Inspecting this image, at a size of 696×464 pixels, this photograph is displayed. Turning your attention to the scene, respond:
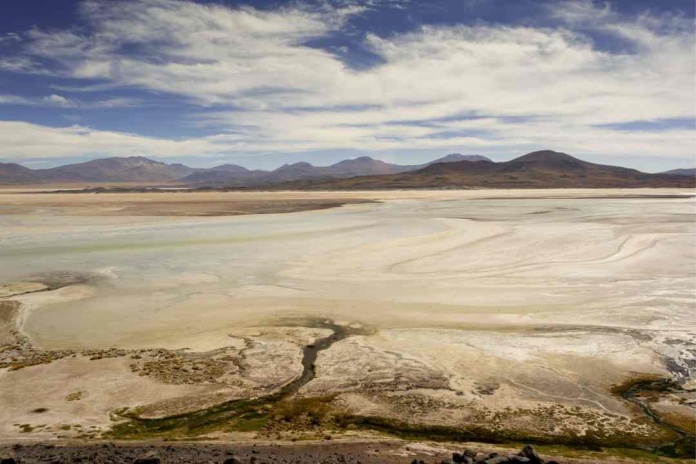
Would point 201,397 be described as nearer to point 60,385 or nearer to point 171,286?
point 60,385

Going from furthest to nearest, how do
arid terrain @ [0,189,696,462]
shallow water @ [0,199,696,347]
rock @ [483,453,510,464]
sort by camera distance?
shallow water @ [0,199,696,347]
arid terrain @ [0,189,696,462]
rock @ [483,453,510,464]

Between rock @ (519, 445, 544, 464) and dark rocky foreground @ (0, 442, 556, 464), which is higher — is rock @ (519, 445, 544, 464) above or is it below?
above

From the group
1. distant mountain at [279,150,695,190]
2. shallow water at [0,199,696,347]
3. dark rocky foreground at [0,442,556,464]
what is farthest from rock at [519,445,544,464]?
distant mountain at [279,150,695,190]

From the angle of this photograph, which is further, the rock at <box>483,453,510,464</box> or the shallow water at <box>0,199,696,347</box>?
the shallow water at <box>0,199,696,347</box>

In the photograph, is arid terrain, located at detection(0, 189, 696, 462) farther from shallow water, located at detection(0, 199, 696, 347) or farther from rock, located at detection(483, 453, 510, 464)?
rock, located at detection(483, 453, 510, 464)

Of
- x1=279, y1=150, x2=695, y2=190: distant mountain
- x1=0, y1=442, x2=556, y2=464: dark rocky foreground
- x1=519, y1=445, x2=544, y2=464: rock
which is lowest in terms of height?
x1=0, y1=442, x2=556, y2=464: dark rocky foreground

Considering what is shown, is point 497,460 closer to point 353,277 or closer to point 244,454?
point 244,454
